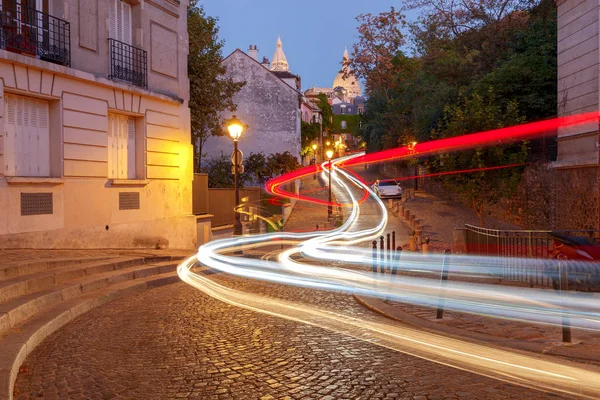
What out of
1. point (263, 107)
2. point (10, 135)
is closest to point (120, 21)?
point (10, 135)

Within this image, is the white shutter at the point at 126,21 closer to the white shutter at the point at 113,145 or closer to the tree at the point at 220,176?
the white shutter at the point at 113,145

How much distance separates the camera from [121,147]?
16.5m

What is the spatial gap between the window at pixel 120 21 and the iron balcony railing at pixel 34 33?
86.7 inches

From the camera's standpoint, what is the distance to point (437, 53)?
3494 cm

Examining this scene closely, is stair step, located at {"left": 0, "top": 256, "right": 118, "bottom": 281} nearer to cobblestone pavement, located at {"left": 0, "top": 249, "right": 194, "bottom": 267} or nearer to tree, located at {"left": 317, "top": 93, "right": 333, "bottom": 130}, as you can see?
cobblestone pavement, located at {"left": 0, "top": 249, "right": 194, "bottom": 267}

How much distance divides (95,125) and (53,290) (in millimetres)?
6827

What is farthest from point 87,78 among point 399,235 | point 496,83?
point 496,83

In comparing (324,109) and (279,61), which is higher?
(279,61)

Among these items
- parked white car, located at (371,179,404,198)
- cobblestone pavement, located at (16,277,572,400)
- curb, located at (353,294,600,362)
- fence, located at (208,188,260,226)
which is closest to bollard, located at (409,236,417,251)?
fence, located at (208,188,260,226)

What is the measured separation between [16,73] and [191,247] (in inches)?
323

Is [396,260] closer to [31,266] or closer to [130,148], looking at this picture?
[31,266]

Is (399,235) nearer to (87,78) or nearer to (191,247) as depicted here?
(191,247)

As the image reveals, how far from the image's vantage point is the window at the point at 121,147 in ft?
52.6

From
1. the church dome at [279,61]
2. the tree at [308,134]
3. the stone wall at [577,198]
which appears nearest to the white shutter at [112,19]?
the stone wall at [577,198]
